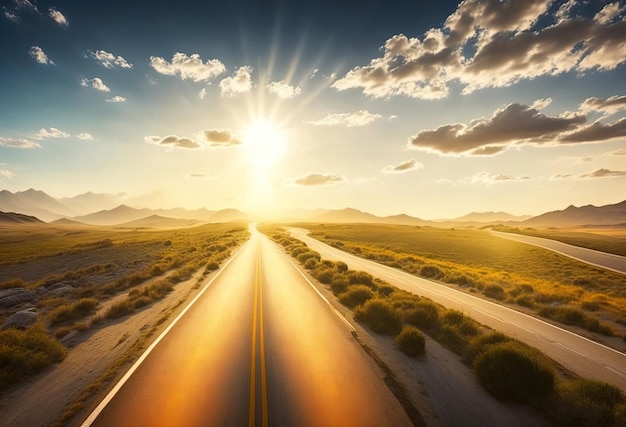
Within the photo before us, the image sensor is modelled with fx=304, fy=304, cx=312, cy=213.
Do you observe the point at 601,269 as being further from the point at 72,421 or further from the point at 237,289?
the point at 72,421

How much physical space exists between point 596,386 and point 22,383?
15.0 metres

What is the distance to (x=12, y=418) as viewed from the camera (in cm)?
695

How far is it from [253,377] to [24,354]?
725 cm

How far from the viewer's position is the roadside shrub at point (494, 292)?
19669 mm

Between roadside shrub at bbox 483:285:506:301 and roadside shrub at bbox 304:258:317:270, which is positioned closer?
roadside shrub at bbox 483:285:506:301

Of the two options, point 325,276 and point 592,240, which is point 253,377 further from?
point 592,240

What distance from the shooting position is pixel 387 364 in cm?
941

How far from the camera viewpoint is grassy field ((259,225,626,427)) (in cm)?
670

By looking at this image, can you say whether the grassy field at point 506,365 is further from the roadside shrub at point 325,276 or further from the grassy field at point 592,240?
the grassy field at point 592,240

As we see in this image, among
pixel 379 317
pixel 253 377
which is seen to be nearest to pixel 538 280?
pixel 379 317

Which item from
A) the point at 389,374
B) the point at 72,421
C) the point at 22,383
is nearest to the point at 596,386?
the point at 389,374

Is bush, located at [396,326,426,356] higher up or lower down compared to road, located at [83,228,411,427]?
higher up

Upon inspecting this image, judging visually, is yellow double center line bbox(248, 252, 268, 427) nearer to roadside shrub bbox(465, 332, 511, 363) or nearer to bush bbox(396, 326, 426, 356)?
bush bbox(396, 326, 426, 356)

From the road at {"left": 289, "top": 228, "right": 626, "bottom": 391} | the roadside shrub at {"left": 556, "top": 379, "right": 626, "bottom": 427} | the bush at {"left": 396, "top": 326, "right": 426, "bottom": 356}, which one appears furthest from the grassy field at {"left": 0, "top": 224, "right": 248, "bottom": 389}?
the road at {"left": 289, "top": 228, "right": 626, "bottom": 391}
